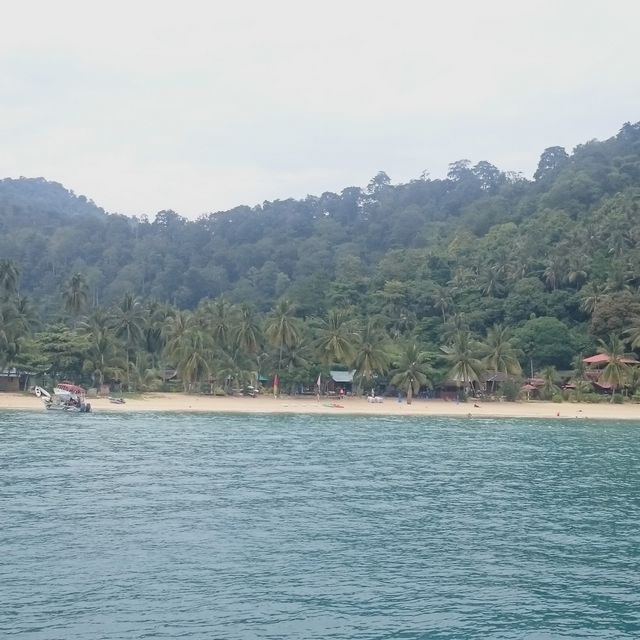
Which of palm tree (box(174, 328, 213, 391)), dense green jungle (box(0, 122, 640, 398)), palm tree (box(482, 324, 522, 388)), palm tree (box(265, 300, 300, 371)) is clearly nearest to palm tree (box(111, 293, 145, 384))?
dense green jungle (box(0, 122, 640, 398))

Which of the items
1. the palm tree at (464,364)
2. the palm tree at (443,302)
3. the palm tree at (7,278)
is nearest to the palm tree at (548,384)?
the palm tree at (464,364)

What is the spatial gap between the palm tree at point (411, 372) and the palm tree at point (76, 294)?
39530 millimetres

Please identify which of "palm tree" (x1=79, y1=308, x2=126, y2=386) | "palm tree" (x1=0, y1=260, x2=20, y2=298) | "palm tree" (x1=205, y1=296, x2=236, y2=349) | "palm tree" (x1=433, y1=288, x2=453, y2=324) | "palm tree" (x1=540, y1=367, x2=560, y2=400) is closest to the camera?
"palm tree" (x1=79, y1=308, x2=126, y2=386)

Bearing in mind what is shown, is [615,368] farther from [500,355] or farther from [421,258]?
[421,258]

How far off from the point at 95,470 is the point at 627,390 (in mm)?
66767

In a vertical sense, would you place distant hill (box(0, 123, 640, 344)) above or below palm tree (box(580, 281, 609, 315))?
above

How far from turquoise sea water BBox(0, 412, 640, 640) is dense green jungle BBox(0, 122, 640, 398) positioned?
131ft

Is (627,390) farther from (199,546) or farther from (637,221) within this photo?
(199,546)

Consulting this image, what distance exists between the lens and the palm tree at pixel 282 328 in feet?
290

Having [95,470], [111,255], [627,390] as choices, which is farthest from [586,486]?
[111,255]

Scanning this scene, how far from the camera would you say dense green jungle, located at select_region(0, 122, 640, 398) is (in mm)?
85938

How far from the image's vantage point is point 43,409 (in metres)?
69.8

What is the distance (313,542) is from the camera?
24094 millimetres

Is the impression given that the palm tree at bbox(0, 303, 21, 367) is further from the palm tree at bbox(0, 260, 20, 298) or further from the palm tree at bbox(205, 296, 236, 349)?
the palm tree at bbox(205, 296, 236, 349)
